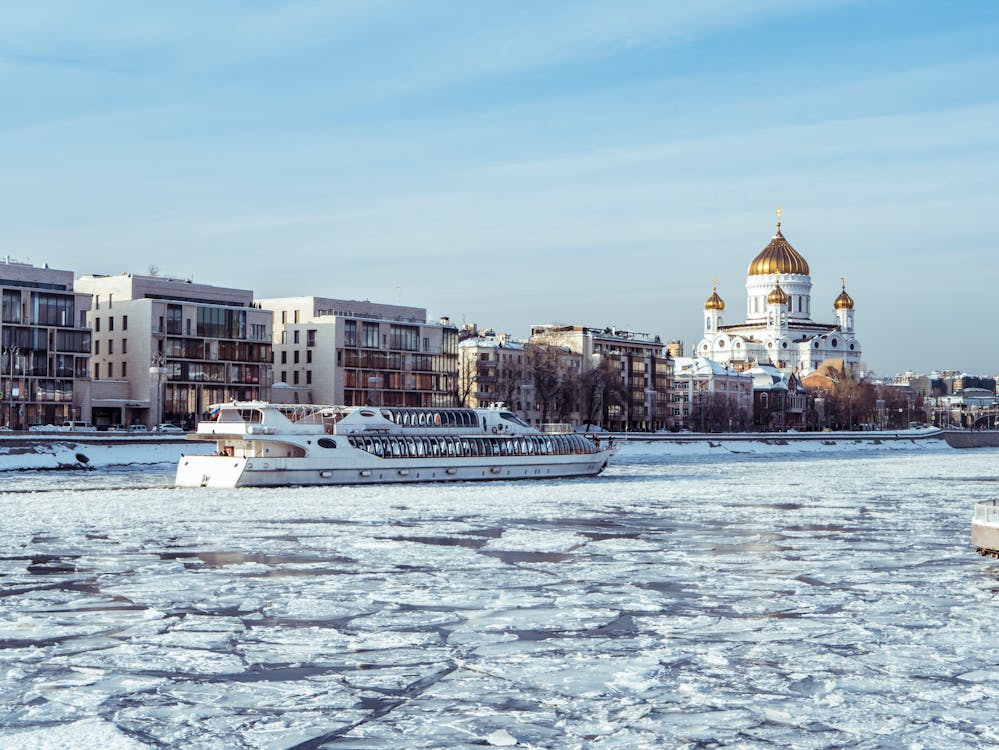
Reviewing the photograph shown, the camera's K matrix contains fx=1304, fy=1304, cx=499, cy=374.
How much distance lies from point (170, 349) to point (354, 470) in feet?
217

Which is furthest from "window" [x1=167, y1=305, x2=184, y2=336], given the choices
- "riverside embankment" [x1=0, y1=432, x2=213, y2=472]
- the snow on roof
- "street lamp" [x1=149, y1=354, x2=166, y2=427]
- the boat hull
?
the boat hull

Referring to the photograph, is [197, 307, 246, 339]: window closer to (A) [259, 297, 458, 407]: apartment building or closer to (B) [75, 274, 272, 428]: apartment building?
(B) [75, 274, 272, 428]: apartment building

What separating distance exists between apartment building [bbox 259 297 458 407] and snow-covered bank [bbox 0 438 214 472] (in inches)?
1609

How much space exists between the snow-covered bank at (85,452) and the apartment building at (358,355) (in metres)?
40.9

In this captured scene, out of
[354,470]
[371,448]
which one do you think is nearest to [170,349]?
[371,448]

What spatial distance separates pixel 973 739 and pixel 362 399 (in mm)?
128170

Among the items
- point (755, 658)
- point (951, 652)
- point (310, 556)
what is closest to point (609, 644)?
point (755, 658)

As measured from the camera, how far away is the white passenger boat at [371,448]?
2394 inches

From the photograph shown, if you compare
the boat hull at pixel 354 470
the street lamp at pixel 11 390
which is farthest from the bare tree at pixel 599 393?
the boat hull at pixel 354 470

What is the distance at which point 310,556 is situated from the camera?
3103 cm

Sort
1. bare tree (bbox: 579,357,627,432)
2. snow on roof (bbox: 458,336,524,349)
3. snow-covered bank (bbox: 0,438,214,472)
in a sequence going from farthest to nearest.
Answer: snow on roof (bbox: 458,336,524,349)
bare tree (bbox: 579,357,627,432)
snow-covered bank (bbox: 0,438,214,472)

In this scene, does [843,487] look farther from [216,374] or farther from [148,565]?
[216,374]

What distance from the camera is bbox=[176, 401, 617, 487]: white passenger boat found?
200ft

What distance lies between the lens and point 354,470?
207 feet
